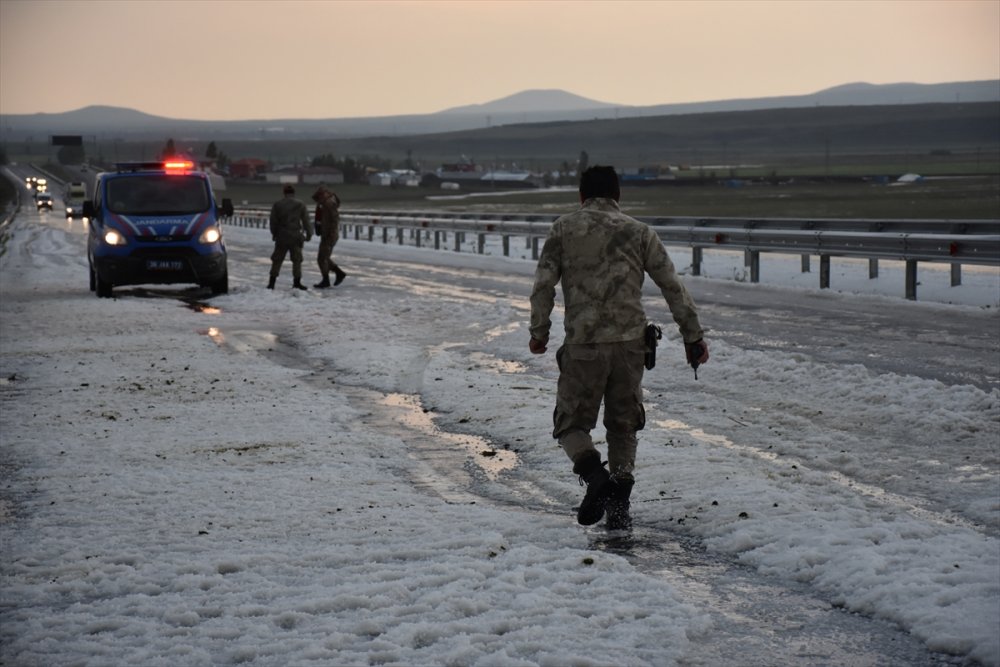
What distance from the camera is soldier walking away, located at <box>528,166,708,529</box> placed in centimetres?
668

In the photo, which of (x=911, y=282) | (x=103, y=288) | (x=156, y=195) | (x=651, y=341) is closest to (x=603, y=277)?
(x=651, y=341)

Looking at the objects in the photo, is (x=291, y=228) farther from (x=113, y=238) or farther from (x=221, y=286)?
(x=113, y=238)

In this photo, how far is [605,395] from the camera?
271 inches

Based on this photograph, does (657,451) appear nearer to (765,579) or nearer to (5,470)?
(765,579)

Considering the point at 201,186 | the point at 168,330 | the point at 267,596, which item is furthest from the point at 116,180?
the point at 267,596

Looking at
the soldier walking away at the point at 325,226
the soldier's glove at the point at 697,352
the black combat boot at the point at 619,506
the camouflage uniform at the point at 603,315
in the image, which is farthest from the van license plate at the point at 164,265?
the soldier's glove at the point at 697,352

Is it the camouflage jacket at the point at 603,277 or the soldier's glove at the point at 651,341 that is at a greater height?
the camouflage jacket at the point at 603,277

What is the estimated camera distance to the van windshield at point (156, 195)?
2223 cm

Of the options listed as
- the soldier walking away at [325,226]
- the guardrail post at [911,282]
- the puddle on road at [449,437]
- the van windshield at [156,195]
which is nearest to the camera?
the puddle on road at [449,437]

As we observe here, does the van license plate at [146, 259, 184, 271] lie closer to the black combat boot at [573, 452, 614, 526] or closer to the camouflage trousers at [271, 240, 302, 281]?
the camouflage trousers at [271, 240, 302, 281]

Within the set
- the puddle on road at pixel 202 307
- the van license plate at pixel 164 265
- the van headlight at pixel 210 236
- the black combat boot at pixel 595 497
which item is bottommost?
the puddle on road at pixel 202 307

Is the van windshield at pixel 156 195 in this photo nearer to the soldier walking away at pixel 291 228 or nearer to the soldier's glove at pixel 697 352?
the soldier walking away at pixel 291 228

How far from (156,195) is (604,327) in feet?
56.0

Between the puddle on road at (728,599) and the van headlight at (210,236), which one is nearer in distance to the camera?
the puddle on road at (728,599)
